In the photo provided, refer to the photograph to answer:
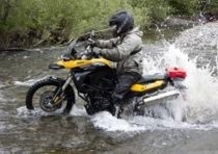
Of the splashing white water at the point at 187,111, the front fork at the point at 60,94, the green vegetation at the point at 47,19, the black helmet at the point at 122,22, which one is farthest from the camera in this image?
the green vegetation at the point at 47,19

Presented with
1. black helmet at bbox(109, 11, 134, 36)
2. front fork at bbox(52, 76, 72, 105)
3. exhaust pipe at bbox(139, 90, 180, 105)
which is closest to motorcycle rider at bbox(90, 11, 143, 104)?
black helmet at bbox(109, 11, 134, 36)

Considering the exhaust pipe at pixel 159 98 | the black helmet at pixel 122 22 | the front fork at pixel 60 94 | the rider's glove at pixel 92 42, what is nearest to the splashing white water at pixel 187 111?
the exhaust pipe at pixel 159 98

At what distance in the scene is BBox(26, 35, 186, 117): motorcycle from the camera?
358 inches

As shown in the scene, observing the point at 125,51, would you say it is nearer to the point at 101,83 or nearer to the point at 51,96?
the point at 101,83

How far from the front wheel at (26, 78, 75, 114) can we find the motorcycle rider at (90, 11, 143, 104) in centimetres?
87

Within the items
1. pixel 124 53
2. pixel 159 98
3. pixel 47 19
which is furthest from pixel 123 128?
pixel 47 19

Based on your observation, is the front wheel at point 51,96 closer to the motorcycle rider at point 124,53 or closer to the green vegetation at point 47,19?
the motorcycle rider at point 124,53

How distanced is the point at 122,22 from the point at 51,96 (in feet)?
5.70

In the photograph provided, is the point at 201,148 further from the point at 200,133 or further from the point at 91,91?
the point at 91,91

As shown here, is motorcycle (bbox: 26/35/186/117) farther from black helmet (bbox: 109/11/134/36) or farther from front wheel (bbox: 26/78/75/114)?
black helmet (bbox: 109/11/134/36)

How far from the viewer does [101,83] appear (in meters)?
9.24

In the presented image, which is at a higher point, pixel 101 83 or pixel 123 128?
pixel 101 83

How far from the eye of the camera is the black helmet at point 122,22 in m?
8.99

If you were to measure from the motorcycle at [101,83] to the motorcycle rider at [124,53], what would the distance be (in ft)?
0.41
